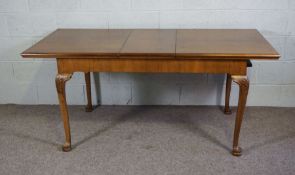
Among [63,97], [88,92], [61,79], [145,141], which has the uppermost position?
[61,79]

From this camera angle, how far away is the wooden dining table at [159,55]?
186cm

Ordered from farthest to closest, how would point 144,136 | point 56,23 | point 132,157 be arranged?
point 56,23
point 144,136
point 132,157

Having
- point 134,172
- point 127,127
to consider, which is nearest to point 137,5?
point 127,127

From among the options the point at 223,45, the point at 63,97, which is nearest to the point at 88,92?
the point at 63,97

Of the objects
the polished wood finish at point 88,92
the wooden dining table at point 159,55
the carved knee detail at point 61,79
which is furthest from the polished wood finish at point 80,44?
the polished wood finish at point 88,92

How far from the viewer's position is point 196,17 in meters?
2.52

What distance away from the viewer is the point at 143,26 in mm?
2559

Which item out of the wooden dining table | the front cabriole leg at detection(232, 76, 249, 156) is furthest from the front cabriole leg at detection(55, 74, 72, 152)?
the front cabriole leg at detection(232, 76, 249, 156)

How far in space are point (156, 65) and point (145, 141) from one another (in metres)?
0.64

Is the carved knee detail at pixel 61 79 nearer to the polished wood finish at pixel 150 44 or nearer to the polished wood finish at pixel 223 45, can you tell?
the polished wood finish at pixel 150 44

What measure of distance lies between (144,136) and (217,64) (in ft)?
2.62

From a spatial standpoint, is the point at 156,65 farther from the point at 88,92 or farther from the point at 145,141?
the point at 88,92

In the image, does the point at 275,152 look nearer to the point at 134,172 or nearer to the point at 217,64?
the point at 217,64

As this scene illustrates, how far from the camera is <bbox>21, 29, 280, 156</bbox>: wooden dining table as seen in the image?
1855 mm
